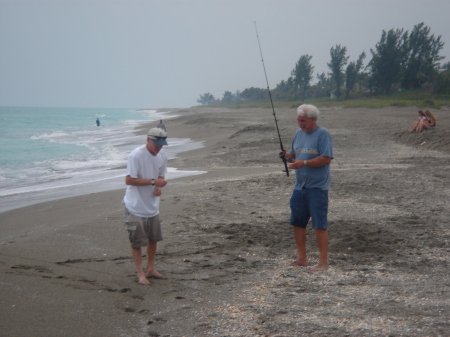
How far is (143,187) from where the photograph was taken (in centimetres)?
464

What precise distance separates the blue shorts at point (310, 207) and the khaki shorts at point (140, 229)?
1466 millimetres

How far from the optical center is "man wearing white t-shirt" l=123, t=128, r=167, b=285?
15.0 feet

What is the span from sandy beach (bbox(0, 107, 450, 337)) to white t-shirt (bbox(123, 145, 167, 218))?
728mm

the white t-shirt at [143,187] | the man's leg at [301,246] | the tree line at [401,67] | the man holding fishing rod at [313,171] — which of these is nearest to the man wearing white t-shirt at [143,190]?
the white t-shirt at [143,187]

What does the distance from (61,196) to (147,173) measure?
674cm

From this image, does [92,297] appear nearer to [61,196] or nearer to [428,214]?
[428,214]

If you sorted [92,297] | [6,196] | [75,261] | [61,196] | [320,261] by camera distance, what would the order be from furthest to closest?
1. [6,196]
2. [61,196]
3. [75,261]
4. [320,261]
5. [92,297]

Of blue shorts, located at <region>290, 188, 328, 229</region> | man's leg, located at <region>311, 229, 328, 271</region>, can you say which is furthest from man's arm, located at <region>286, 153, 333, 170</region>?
man's leg, located at <region>311, 229, 328, 271</region>

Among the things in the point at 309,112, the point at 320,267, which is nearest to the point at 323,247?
the point at 320,267

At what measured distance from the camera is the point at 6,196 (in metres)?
11.4

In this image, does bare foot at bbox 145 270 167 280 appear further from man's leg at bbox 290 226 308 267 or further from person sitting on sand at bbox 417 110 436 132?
person sitting on sand at bbox 417 110 436 132

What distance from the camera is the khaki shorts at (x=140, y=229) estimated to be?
4621mm

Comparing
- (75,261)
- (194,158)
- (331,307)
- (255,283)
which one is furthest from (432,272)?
(194,158)

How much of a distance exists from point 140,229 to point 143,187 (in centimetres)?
41
